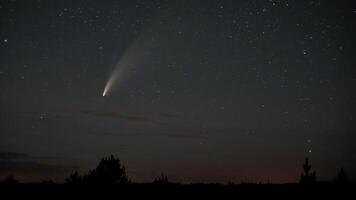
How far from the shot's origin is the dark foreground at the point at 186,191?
10094 millimetres

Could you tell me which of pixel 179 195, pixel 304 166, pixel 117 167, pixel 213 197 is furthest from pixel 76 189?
pixel 117 167

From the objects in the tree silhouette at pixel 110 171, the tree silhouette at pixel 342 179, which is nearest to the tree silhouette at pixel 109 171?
the tree silhouette at pixel 110 171

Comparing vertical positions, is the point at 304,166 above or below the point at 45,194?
above

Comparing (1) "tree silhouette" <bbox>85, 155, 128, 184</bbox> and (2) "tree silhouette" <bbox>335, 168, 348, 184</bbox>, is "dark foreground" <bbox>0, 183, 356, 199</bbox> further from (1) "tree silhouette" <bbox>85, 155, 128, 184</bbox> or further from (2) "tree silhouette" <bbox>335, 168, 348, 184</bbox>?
(1) "tree silhouette" <bbox>85, 155, 128, 184</bbox>

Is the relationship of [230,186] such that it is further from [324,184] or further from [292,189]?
[324,184]

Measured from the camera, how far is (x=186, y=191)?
11.6 metres

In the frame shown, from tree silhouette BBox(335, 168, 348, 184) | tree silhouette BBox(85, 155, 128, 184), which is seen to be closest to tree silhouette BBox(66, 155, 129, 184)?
tree silhouette BBox(85, 155, 128, 184)

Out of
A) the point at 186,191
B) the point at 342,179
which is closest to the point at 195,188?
the point at 186,191

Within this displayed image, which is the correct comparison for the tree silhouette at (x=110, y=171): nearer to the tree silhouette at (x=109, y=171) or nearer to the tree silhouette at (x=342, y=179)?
the tree silhouette at (x=109, y=171)

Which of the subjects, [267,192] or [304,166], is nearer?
[267,192]

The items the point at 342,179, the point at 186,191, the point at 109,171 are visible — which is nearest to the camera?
the point at 186,191

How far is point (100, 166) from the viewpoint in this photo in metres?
41.2

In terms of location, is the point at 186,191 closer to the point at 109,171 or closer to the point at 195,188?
the point at 195,188

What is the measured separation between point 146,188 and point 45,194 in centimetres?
326
